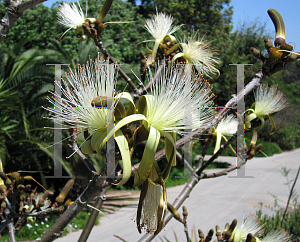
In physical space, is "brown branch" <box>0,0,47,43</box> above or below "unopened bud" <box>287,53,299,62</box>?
above

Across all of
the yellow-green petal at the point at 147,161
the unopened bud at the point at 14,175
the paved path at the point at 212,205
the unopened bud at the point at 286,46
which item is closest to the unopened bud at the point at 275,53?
the unopened bud at the point at 286,46

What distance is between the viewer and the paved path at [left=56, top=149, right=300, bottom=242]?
20.9ft

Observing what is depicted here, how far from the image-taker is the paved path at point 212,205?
636 centimetres

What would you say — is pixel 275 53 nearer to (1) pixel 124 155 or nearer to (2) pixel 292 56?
(2) pixel 292 56

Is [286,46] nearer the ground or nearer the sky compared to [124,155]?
nearer the sky

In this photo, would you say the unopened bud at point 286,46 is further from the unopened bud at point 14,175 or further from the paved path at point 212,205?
the paved path at point 212,205

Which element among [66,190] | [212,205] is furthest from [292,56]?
[212,205]

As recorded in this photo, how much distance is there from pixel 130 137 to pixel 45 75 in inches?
239

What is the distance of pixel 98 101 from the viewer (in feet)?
2.65

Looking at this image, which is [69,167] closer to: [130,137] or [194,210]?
[194,210]

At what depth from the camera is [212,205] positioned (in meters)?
8.55

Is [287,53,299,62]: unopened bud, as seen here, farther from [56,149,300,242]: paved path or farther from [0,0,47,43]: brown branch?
[56,149,300,242]: paved path

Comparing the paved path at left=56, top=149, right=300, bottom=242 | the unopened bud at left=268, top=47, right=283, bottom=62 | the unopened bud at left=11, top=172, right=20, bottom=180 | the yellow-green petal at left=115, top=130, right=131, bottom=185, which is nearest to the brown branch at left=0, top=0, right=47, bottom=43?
the unopened bud at left=11, top=172, right=20, bottom=180

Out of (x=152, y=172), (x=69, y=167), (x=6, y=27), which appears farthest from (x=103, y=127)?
(x=69, y=167)
